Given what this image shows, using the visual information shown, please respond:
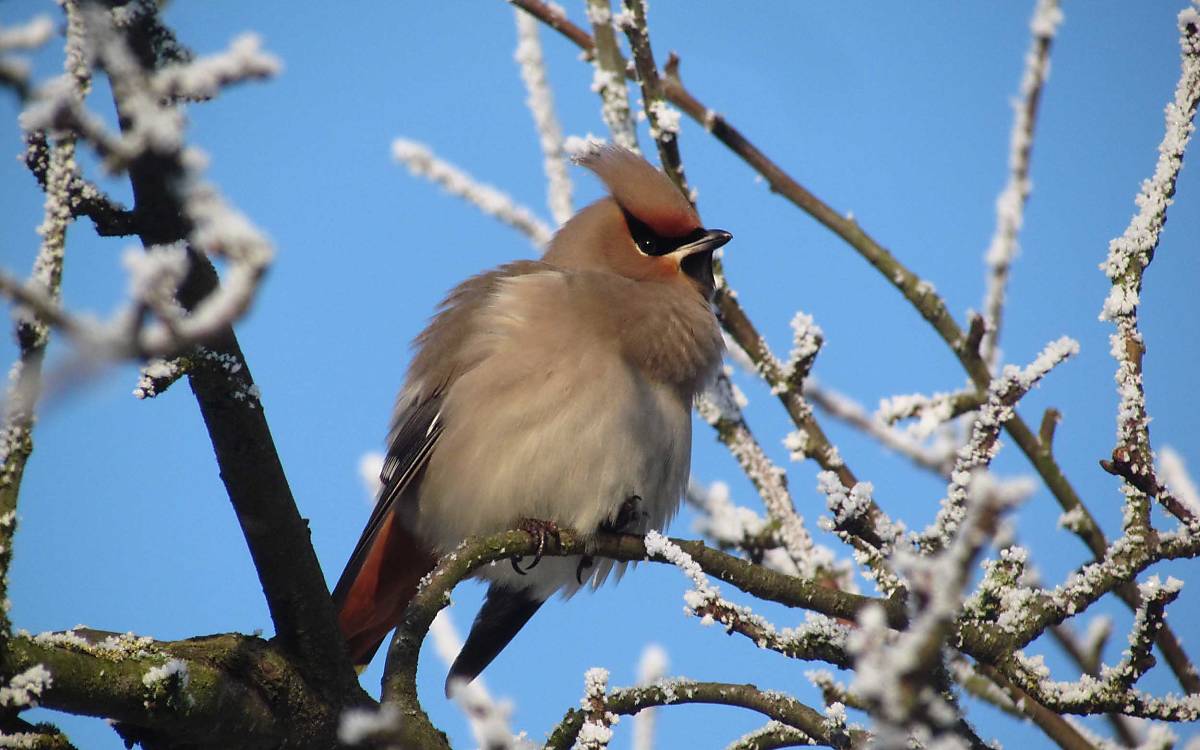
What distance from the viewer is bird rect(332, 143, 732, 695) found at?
11.6 feet

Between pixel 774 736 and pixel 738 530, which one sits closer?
pixel 774 736

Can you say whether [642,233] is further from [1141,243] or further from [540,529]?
[1141,243]

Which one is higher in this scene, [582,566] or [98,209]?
[582,566]

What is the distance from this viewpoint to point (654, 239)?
4203 mm

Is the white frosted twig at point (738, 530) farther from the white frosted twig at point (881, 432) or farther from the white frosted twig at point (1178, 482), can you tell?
the white frosted twig at point (1178, 482)

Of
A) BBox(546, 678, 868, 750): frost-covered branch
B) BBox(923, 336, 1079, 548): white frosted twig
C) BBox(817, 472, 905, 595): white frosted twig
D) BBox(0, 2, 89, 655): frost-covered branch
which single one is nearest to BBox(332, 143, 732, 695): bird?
BBox(546, 678, 868, 750): frost-covered branch

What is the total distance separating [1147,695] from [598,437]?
163 cm

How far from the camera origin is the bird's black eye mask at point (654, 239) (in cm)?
416

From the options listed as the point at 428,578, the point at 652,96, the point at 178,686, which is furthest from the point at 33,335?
the point at 652,96

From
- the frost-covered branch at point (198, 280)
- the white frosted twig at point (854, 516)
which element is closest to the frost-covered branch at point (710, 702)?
the white frosted twig at point (854, 516)

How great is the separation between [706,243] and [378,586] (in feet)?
4.88

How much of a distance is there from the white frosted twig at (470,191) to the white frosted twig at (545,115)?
0.42 ft

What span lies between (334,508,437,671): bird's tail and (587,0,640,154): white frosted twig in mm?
1411

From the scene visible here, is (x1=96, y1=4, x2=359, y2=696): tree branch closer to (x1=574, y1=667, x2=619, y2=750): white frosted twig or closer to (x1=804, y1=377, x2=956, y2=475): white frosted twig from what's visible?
(x1=574, y1=667, x2=619, y2=750): white frosted twig
